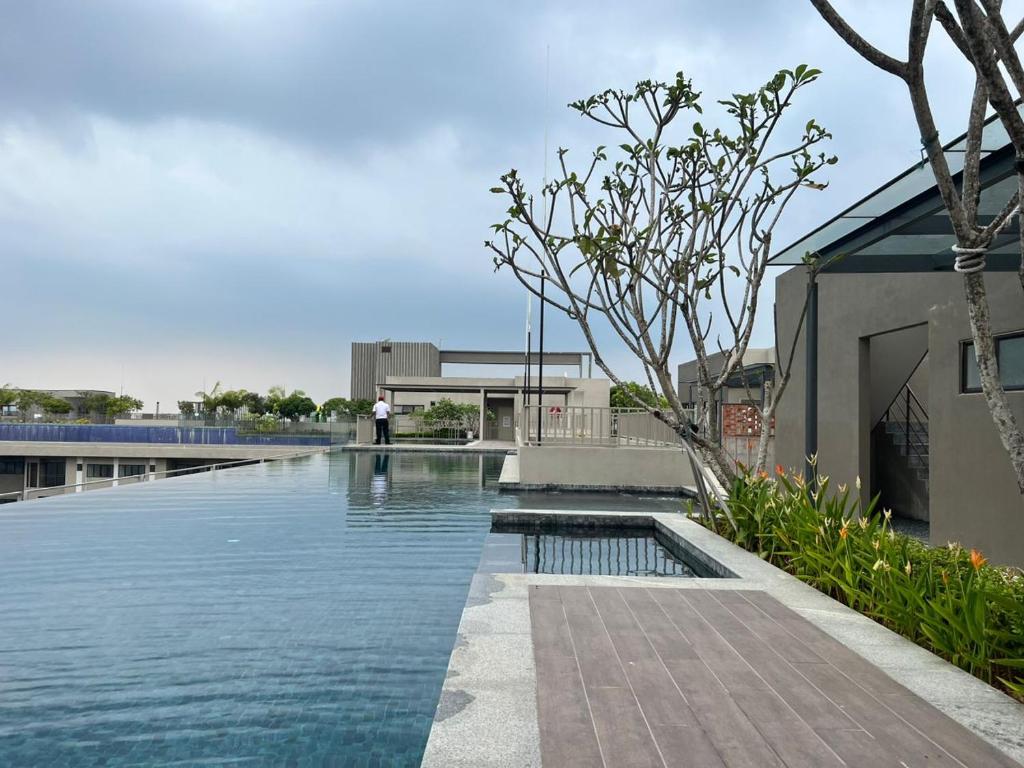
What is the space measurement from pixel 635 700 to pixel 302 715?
1438 mm

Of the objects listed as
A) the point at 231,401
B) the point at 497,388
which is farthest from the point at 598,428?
the point at 231,401

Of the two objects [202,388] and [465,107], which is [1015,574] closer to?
[465,107]

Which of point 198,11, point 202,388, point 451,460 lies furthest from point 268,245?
point 202,388

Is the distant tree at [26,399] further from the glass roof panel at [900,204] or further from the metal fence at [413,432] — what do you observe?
the glass roof panel at [900,204]

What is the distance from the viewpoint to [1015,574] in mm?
5527

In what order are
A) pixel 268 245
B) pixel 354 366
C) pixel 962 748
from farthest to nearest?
pixel 354 366
pixel 268 245
pixel 962 748

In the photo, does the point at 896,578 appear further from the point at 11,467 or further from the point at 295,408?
the point at 295,408

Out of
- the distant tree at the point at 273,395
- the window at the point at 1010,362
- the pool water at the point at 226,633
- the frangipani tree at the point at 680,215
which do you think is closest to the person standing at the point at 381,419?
the pool water at the point at 226,633

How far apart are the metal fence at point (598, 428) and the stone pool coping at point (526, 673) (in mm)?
7509

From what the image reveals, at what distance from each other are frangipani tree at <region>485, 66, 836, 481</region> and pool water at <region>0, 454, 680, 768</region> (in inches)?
108

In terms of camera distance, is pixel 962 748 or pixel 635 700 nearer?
pixel 962 748

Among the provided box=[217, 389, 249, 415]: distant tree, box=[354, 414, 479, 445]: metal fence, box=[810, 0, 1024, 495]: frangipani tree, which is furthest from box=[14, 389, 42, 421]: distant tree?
box=[810, 0, 1024, 495]: frangipani tree

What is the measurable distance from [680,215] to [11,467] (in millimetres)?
36564

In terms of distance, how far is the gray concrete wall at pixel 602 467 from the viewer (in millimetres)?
12234
